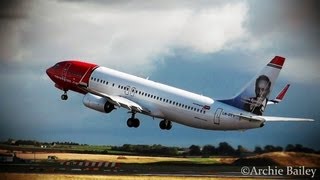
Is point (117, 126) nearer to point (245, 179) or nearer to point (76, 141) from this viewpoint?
point (76, 141)

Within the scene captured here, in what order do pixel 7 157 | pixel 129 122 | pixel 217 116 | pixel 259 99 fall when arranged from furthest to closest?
pixel 7 157, pixel 129 122, pixel 217 116, pixel 259 99

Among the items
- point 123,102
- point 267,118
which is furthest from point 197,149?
point 123,102

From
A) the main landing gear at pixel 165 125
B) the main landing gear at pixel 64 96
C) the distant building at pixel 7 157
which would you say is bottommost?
the distant building at pixel 7 157

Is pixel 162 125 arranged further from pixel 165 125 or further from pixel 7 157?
pixel 7 157

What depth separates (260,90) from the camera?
10.7 m

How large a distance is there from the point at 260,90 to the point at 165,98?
112 centimetres

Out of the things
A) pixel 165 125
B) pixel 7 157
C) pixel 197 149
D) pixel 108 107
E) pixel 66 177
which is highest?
pixel 108 107

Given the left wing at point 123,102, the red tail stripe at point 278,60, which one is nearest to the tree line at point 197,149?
the left wing at point 123,102

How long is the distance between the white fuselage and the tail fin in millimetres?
100

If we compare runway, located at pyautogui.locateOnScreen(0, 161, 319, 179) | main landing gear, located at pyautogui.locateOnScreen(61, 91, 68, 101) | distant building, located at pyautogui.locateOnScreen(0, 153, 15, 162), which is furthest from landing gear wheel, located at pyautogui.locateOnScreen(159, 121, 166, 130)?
distant building, located at pyautogui.locateOnScreen(0, 153, 15, 162)

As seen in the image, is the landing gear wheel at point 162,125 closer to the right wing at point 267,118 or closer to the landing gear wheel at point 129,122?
the landing gear wheel at point 129,122

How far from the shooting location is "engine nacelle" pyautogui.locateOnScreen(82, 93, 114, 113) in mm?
11117

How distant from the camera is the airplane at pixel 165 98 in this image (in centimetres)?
1067

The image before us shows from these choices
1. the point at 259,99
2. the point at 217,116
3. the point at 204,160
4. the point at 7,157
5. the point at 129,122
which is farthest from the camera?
the point at 7,157
